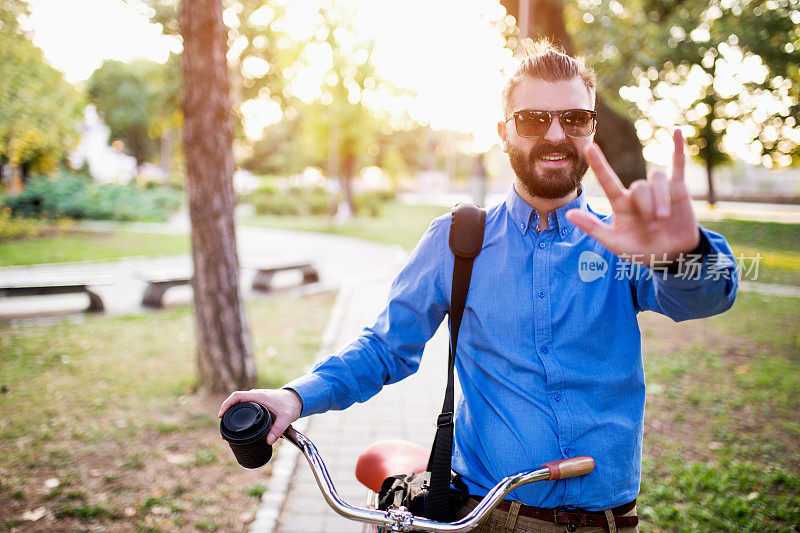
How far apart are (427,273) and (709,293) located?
903 millimetres

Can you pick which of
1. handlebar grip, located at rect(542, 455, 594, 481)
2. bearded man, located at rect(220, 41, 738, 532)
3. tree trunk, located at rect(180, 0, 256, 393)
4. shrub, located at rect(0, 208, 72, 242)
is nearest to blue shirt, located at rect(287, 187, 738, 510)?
bearded man, located at rect(220, 41, 738, 532)

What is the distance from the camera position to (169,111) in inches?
985

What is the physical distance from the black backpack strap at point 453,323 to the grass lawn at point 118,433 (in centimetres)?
258

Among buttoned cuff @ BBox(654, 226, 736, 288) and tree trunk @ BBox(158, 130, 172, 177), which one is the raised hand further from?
tree trunk @ BBox(158, 130, 172, 177)

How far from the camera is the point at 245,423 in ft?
5.20

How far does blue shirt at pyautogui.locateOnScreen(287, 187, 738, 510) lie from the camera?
1751 millimetres

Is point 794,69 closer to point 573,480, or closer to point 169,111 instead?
point 573,480

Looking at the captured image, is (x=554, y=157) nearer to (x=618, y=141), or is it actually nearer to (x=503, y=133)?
(x=503, y=133)

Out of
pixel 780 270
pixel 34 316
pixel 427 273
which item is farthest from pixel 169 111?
pixel 427 273

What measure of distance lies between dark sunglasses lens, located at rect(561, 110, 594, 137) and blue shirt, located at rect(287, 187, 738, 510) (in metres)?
0.23

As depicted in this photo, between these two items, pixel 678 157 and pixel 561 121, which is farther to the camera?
pixel 561 121

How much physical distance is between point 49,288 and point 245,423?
8.87 metres

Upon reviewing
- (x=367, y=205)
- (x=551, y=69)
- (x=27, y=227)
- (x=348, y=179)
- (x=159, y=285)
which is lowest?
(x=159, y=285)

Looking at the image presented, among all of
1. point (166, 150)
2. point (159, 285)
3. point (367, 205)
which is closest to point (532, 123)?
point (159, 285)
